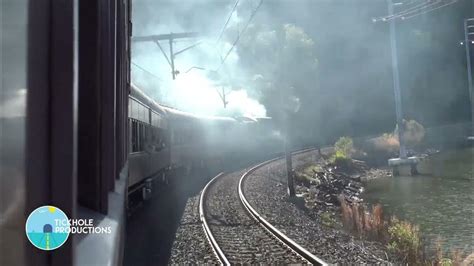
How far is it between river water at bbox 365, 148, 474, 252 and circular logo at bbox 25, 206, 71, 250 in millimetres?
10960

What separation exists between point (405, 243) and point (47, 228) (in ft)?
30.3

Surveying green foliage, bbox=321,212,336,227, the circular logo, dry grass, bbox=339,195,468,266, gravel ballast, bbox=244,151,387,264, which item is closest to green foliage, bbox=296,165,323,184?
gravel ballast, bbox=244,151,387,264

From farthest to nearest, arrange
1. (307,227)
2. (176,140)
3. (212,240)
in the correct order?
(176,140), (307,227), (212,240)

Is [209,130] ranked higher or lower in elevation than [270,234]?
higher

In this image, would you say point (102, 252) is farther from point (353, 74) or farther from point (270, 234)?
point (353, 74)

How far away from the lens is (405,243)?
9.41 meters

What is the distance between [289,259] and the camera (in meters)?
7.19

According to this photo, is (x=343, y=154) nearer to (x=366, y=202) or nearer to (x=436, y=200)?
(x=436, y=200)

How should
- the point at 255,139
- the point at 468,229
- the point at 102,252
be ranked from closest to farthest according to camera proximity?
the point at 102,252, the point at 468,229, the point at 255,139

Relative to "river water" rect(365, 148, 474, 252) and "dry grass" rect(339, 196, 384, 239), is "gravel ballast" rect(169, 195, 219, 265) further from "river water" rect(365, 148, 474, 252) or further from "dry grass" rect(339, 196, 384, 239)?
"river water" rect(365, 148, 474, 252)

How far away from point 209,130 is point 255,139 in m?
10.6

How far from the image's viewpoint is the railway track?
7.26 meters

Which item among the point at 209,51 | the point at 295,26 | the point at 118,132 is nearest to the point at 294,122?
the point at 295,26

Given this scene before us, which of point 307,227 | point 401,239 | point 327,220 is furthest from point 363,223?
point 307,227
